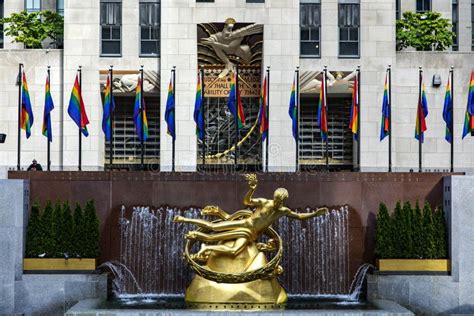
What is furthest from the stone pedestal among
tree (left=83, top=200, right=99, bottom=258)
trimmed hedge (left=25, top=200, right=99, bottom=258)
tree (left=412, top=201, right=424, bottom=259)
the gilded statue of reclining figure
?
tree (left=412, top=201, right=424, bottom=259)

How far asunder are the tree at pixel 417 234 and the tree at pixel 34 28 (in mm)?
27437

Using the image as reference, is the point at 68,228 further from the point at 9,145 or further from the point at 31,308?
the point at 9,145

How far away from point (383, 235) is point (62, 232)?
10537 millimetres

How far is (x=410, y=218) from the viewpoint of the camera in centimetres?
3991

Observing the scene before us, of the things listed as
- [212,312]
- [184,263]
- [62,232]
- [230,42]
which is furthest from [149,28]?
[212,312]

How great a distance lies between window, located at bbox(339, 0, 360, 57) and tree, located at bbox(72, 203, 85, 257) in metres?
20.3

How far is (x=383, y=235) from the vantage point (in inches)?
1563

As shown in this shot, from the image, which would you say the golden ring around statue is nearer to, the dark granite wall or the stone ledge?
the stone ledge

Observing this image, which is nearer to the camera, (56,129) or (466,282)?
(466,282)

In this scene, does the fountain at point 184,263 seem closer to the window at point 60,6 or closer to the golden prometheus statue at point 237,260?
the golden prometheus statue at point 237,260

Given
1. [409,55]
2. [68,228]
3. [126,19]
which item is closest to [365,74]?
[409,55]

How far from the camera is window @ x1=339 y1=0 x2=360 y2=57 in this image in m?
56.2

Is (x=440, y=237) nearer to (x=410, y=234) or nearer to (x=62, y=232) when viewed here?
(x=410, y=234)

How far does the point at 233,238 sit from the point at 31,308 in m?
7.77
